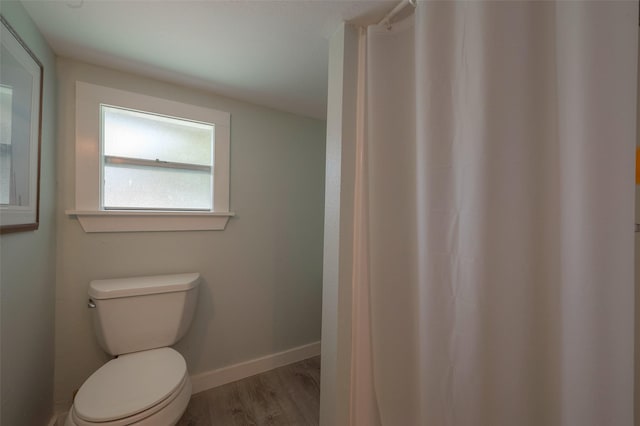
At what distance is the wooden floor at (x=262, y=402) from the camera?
4.45ft

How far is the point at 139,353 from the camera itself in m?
1.21

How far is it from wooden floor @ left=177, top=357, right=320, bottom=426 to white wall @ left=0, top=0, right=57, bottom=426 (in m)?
0.69

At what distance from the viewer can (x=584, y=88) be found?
0.49 metres

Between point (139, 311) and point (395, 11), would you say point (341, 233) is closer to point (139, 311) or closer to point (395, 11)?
point (395, 11)

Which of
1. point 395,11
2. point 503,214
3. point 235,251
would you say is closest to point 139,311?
point 235,251

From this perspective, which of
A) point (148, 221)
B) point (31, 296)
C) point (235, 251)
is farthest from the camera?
point (235, 251)

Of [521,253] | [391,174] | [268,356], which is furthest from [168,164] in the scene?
[521,253]

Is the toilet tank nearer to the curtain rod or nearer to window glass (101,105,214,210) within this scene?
window glass (101,105,214,210)

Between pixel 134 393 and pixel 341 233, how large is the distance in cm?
104

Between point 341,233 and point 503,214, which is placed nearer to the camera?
point 503,214

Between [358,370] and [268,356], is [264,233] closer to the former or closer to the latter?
[268,356]

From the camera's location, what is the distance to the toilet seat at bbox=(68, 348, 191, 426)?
85 centimetres

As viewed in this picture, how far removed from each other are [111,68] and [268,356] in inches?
82.9

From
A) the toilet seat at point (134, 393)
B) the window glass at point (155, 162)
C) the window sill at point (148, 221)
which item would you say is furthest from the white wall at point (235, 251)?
the toilet seat at point (134, 393)
